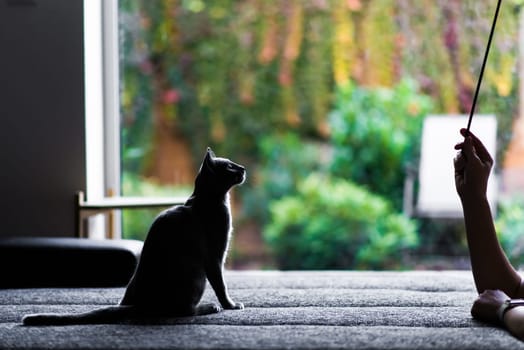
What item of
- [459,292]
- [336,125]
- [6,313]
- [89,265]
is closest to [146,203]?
[89,265]

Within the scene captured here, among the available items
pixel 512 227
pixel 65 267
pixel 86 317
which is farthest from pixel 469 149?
pixel 512 227

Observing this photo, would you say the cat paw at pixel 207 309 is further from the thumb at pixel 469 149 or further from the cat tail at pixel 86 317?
the thumb at pixel 469 149

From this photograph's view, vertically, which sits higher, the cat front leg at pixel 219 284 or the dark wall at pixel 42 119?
the dark wall at pixel 42 119

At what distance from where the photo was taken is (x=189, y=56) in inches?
143

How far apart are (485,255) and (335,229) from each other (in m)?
1.99

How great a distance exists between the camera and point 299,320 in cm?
139

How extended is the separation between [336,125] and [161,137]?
0.91 meters

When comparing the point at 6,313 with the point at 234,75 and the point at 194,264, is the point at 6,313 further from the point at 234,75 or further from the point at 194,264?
the point at 234,75

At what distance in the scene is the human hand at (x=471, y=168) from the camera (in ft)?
5.16

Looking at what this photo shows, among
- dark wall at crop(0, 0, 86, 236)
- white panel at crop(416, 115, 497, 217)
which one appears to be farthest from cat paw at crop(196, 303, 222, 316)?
white panel at crop(416, 115, 497, 217)

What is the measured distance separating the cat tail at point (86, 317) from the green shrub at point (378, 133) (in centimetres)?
225

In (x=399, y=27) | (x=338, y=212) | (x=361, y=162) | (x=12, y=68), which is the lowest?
(x=338, y=212)

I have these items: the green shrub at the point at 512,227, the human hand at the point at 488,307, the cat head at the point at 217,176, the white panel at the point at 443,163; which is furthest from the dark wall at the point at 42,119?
the green shrub at the point at 512,227

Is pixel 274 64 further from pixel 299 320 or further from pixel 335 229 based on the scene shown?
pixel 299 320
